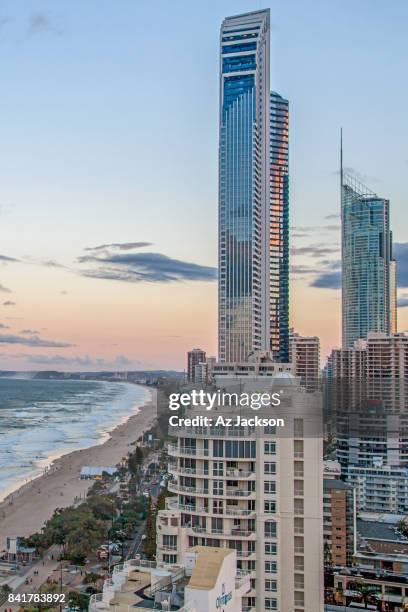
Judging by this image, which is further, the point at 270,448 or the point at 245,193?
the point at 245,193

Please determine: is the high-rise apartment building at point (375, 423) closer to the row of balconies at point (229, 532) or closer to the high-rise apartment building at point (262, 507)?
the high-rise apartment building at point (262, 507)

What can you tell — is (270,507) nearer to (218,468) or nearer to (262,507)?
(262,507)

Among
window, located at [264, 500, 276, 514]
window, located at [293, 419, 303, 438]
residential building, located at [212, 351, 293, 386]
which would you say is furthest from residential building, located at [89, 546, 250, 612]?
residential building, located at [212, 351, 293, 386]

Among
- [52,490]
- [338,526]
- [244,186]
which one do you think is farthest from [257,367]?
[244,186]

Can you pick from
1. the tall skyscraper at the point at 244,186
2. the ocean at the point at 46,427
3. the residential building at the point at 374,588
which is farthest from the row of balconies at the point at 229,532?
the tall skyscraper at the point at 244,186

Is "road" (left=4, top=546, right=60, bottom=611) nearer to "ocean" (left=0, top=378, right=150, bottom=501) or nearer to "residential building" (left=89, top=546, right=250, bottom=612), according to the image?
"residential building" (left=89, top=546, right=250, bottom=612)

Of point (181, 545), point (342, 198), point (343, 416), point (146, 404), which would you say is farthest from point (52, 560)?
point (342, 198)

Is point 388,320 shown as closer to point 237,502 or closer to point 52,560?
point 52,560
